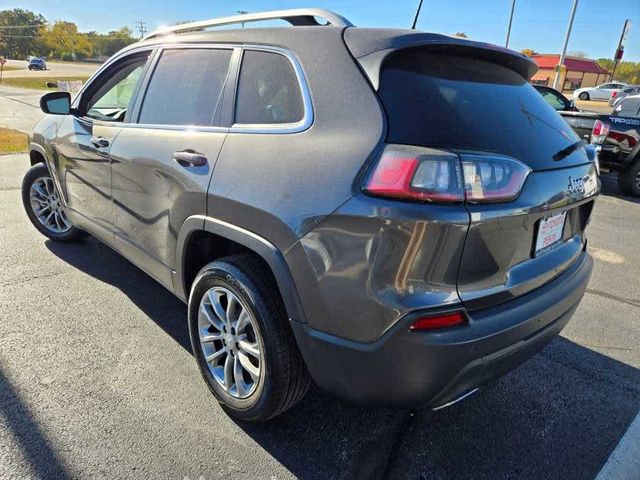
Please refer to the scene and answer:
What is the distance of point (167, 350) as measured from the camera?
293 centimetres

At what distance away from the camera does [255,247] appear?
2.02 meters

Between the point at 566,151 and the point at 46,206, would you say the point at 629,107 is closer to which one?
the point at 566,151

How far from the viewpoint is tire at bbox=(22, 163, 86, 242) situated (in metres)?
4.43

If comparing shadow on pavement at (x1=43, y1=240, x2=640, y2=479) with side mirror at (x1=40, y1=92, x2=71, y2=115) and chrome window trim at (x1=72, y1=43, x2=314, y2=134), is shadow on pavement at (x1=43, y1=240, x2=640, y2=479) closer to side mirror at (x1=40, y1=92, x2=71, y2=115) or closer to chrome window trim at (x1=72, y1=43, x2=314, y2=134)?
chrome window trim at (x1=72, y1=43, x2=314, y2=134)

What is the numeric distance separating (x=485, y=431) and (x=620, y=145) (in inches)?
293

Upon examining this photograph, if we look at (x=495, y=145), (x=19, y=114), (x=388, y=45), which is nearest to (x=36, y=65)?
(x=19, y=114)

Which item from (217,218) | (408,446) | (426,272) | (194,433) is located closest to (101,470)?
(194,433)

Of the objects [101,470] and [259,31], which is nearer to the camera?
[101,470]

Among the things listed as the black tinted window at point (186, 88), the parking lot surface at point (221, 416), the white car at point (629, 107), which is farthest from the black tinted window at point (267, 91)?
the white car at point (629, 107)

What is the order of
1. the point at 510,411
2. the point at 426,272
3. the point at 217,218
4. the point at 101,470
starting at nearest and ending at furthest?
the point at 426,272
the point at 101,470
the point at 217,218
the point at 510,411

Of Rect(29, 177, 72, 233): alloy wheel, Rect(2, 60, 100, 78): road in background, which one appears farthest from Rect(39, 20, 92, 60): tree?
Rect(29, 177, 72, 233): alloy wheel

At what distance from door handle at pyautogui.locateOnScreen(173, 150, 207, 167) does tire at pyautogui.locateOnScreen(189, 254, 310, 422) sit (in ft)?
1.64

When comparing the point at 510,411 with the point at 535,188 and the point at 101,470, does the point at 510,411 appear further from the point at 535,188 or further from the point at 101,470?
the point at 101,470

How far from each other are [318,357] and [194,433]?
2.81ft
